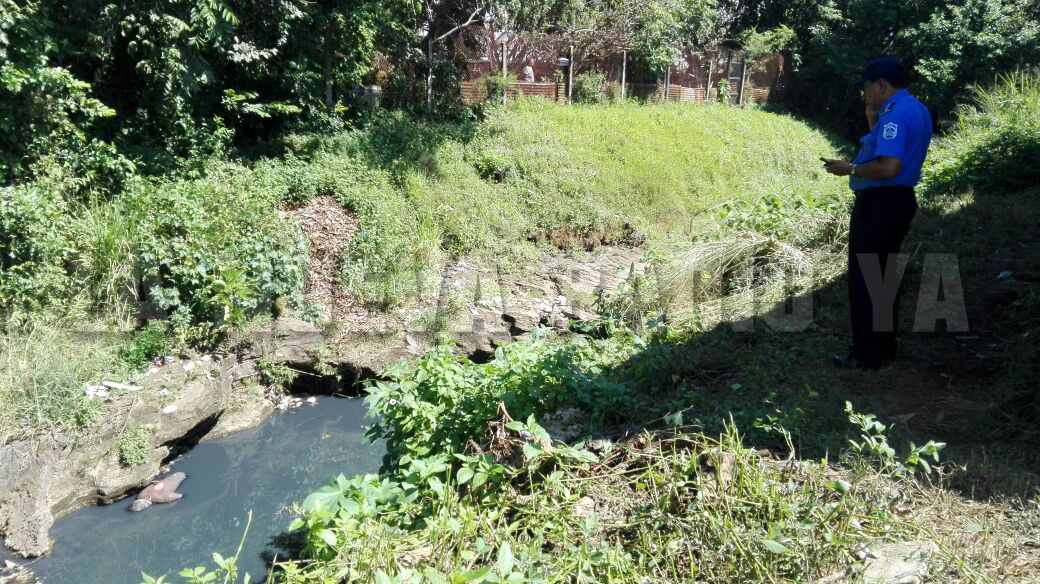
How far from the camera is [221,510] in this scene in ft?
17.1

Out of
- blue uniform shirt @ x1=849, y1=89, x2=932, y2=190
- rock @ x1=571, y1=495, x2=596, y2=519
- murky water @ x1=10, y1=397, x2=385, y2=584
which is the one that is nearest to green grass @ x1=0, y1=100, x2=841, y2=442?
murky water @ x1=10, y1=397, x2=385, y2=584

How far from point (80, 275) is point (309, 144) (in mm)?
3684

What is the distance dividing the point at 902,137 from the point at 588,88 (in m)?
11.6

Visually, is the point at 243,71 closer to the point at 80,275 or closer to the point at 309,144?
the point at 309,144

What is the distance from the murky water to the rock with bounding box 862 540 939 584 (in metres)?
3.27

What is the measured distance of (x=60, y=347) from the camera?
5.86 m

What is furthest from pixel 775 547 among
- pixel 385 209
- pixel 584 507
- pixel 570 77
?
pixel 570 77

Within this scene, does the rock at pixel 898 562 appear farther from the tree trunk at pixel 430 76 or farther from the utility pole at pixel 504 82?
the utility pole at pixel 504 82

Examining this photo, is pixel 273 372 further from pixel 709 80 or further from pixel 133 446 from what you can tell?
pixel 709 80

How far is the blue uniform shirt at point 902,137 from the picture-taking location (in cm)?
407

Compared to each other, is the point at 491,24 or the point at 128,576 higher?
the point at 491,24

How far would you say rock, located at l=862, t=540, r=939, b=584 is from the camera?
256 cm

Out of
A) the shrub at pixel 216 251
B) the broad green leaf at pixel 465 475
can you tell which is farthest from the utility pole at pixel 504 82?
the broad green leaf at pixel 465 475

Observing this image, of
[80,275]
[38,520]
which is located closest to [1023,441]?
A: [38,520]
